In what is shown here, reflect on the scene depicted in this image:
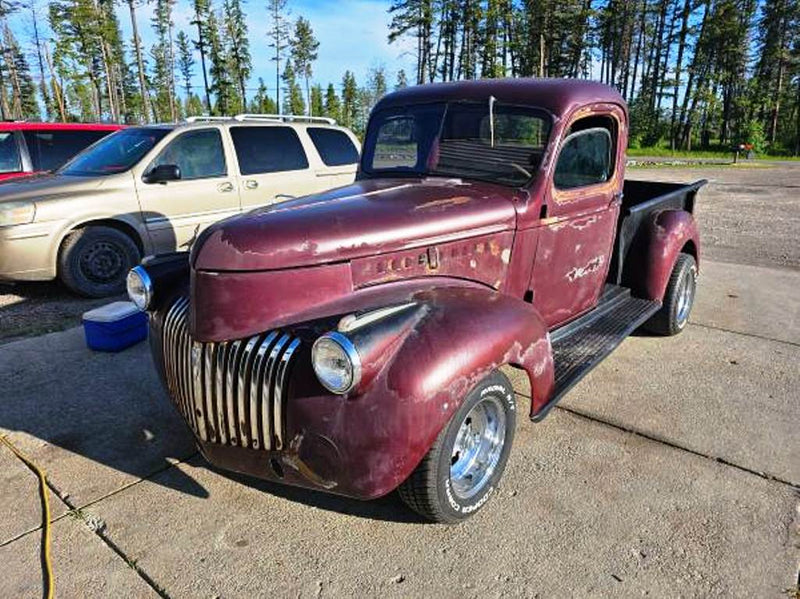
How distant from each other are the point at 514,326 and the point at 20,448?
9.46 feet

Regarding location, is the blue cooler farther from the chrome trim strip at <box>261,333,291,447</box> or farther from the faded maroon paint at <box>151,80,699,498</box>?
the chrome trim strip at <box>261,333,291,447</box>

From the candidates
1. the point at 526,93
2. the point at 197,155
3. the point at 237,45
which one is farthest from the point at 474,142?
the point at 237,45

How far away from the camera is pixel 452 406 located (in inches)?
91.0

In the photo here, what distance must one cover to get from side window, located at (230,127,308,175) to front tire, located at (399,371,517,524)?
5.43m

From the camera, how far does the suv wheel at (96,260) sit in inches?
242

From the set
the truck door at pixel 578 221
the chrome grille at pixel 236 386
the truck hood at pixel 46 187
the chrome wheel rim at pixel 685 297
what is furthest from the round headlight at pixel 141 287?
the chrome wheel rim at pixel 685 297

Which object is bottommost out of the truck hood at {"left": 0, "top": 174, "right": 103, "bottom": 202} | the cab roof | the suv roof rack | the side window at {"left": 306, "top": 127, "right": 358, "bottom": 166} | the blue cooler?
the blue cooler

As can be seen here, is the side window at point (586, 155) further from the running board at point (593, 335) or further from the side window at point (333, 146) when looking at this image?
the side window at point (333, 146)

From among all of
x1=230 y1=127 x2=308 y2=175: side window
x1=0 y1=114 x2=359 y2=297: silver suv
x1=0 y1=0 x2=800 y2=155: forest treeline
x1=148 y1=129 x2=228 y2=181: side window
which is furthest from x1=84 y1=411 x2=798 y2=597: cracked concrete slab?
x1=0 y1=0 x2=800 y2=155: forest treeline

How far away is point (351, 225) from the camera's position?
2670 mm

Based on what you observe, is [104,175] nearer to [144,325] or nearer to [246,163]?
[246,163]

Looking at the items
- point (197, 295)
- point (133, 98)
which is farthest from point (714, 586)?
point (133, 98)

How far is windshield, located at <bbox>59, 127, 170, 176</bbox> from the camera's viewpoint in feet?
21.5

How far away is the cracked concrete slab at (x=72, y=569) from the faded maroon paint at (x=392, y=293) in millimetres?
576
